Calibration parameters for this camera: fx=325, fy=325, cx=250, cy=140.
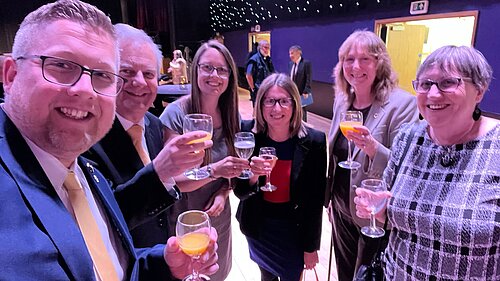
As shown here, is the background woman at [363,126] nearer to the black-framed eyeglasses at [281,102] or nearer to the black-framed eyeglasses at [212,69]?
the black-framed eyeglasses at [281,102]

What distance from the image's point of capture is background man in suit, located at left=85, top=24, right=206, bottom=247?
1.32 meters

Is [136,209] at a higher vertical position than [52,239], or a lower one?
lower

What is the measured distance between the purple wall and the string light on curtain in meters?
0.18

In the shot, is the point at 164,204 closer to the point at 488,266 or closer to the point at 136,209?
the point at 136,209

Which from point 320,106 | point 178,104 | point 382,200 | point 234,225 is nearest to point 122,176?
point 178,104

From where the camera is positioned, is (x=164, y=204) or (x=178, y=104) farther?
(x=178, y=104)

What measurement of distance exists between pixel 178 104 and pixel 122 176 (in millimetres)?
826

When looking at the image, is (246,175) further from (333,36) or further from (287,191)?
(333,36)

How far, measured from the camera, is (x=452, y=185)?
1354 mm

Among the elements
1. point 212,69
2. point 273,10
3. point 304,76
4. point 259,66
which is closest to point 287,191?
point 212,69

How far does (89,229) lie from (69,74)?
440mm

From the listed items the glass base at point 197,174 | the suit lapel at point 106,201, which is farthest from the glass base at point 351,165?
the suit lapel at point 106,201

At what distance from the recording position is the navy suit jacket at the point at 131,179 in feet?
4.25

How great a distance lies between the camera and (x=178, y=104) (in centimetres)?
210
